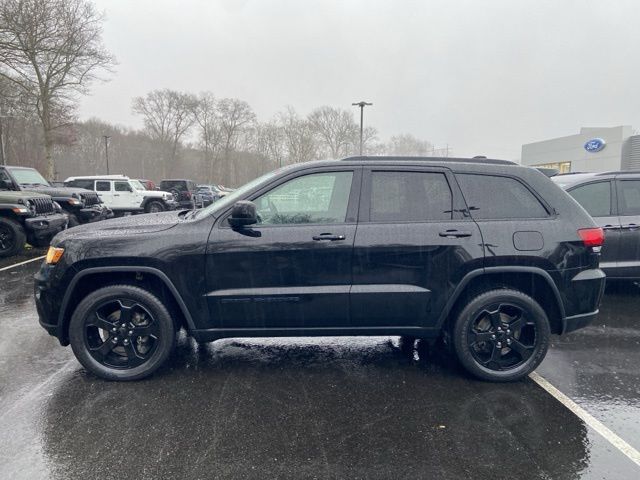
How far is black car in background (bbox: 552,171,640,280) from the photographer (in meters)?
5.25

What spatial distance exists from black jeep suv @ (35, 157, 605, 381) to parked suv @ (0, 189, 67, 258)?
6352mm

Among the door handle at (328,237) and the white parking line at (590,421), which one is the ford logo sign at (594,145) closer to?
the white parking line at (590,421)

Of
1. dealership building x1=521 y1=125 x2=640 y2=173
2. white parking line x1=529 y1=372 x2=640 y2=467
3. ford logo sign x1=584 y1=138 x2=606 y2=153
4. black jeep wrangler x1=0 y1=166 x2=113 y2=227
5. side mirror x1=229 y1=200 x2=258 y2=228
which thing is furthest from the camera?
ford logo sign x1=584 y1=138 x2=606 y2=153

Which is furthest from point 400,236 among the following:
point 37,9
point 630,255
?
point 37,9

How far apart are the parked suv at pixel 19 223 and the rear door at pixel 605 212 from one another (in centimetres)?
991

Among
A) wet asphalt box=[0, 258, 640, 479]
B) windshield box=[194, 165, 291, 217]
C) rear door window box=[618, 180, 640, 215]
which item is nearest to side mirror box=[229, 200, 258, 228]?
windshield box=[194, 165, 291, 217]

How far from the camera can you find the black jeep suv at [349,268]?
3182 mm

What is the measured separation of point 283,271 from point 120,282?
54.2 inches

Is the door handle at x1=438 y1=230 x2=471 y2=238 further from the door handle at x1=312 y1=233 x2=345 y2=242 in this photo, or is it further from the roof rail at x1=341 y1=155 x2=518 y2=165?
the door handle at x1=312 y1=233 x2=345 y2=242

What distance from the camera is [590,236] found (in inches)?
130

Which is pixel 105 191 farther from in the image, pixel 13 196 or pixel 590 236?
pixel 590 236

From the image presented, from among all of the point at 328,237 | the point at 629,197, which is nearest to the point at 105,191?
the point at 328,237

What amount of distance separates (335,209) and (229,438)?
186cm

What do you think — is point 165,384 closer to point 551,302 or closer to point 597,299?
point 551,302
